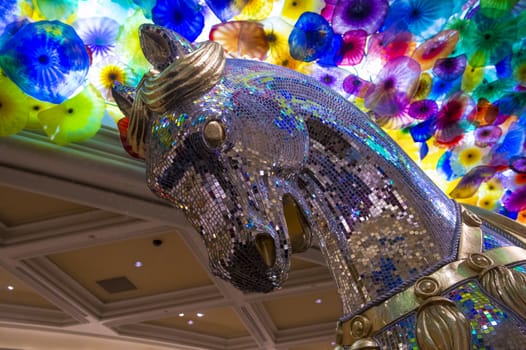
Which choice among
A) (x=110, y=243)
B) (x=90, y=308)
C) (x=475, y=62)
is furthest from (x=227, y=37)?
(x=90, y=308)

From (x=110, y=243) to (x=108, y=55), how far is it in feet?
11.9

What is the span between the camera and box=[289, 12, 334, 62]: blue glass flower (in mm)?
1843

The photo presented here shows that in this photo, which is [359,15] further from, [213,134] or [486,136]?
[213,134]

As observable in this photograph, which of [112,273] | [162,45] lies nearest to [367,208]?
[162,45]

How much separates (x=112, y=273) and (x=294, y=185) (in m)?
6.24

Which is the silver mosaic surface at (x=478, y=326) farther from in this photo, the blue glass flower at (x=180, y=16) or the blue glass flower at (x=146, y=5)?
the blue glass flower at (x=146, y=5)

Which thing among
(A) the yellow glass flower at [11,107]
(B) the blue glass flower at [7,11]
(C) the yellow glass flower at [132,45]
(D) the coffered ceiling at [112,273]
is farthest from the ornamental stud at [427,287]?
(D) the coffered ceiling at [112,273]

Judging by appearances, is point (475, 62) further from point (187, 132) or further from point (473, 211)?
point (187, 132)

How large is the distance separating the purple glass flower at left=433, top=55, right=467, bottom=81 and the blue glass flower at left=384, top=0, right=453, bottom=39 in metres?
0.14

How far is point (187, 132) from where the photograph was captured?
595mm

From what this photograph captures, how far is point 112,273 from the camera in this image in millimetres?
6414

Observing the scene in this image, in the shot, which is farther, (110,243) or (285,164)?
(110,243)

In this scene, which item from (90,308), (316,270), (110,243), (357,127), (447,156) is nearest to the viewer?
(357,127)

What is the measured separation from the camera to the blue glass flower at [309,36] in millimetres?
1843
